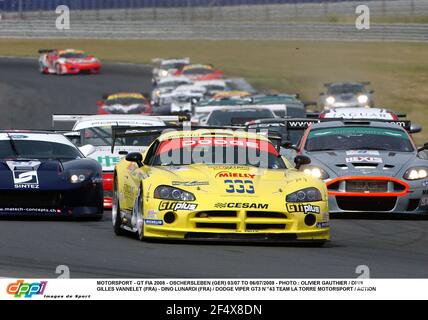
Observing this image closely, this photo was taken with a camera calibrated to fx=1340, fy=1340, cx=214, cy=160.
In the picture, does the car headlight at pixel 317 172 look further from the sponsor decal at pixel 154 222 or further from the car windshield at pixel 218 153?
the sponsor decal at pixel 154 222

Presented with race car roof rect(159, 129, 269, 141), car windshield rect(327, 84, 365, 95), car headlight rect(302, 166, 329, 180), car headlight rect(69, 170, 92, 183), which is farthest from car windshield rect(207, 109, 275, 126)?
car windshield rect(327, 84, 365, 95)

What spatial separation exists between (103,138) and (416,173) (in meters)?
4.86

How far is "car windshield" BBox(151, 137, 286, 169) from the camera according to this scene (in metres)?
12.9

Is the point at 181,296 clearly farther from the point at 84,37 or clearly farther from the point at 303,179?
the point at 84,37

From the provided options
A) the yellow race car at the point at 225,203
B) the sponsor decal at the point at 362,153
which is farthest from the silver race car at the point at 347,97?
the yellow race car at the point at 225,203

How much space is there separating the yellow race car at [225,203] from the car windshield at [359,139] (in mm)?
4013

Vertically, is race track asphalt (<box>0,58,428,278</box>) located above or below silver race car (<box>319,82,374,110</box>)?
above

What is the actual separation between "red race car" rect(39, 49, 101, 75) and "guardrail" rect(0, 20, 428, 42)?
1102 centimetres

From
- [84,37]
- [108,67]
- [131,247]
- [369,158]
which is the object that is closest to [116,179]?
[131,247]

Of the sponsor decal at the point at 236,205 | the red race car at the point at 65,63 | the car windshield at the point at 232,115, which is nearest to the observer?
the sponsor decal at the point at 236,205

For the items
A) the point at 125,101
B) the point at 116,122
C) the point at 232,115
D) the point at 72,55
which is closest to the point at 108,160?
the point at 116,122

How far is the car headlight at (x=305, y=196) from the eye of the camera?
468 inches

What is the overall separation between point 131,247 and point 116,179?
2.20m

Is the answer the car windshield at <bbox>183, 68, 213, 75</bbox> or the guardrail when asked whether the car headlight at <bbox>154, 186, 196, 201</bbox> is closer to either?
the car windshield at <bbox>183, 68, 213, 75</bbox>
